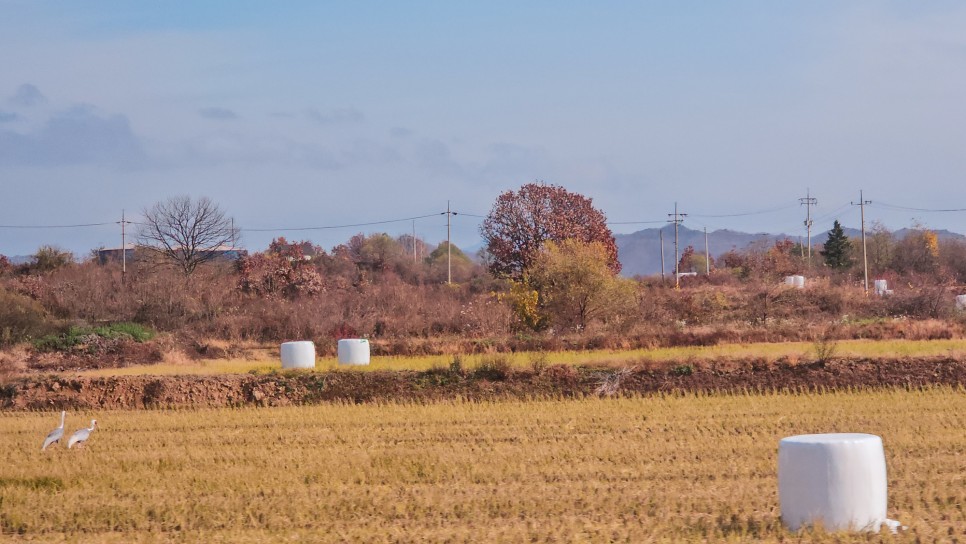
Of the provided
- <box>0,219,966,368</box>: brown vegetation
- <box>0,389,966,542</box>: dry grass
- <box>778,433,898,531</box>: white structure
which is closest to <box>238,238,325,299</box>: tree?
<box>0,219,966,368</box>: brown vegetation

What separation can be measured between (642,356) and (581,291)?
12.8m

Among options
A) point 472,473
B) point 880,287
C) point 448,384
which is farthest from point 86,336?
point 880,287

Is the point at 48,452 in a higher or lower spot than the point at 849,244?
lower

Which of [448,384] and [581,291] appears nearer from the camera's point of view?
[448,384]

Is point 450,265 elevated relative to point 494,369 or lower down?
elevated

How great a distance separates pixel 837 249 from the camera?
78.3 meters

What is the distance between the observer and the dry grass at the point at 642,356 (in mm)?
25906

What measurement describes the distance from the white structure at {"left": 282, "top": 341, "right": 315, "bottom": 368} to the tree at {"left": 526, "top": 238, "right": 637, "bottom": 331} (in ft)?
43.9

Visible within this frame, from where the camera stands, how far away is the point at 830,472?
10094mm

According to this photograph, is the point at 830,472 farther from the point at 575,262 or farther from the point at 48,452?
the point at 575,262

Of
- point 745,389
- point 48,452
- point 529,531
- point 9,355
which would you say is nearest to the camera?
point 529,531

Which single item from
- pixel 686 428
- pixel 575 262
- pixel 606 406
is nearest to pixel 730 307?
pixel 575 262

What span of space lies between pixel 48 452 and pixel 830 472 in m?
12.7

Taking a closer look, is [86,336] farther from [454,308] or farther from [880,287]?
[880,287]
